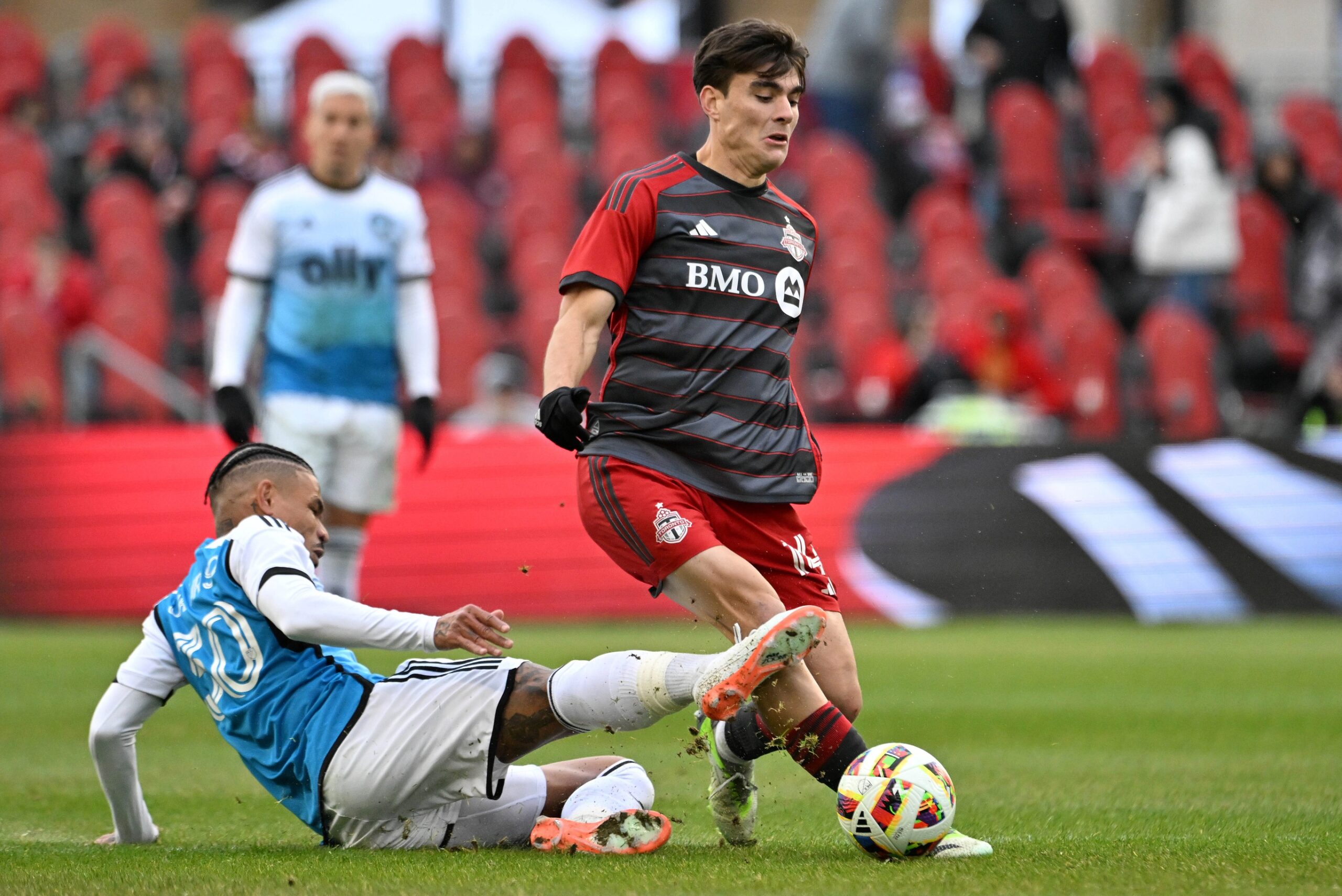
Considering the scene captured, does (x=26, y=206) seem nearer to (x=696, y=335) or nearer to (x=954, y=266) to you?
(x=954, y=266)

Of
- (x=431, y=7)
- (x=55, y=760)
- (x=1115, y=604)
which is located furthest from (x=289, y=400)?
(x=431, y=7)

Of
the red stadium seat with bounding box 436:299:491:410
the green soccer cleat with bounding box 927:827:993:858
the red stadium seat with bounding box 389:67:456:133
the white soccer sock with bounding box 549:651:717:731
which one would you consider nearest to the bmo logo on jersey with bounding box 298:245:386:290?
the white soccer sock with bounding box 549:651:717:731

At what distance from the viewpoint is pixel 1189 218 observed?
15297mm

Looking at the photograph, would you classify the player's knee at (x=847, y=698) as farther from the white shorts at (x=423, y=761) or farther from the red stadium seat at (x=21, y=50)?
the red stadium seat at (x=21, y=50)

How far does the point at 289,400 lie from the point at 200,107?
36.4 ft

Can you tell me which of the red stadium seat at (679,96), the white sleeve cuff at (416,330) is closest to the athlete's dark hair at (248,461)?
the white sleeve cuff at (416,330)

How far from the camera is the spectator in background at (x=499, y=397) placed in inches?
526

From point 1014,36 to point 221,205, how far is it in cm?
777

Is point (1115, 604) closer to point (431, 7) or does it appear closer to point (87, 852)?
point (87, 852)

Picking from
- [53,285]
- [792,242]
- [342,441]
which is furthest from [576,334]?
[53,285]

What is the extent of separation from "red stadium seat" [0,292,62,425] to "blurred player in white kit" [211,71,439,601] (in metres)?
6.94

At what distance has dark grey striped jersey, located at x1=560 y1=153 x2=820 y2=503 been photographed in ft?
14.9

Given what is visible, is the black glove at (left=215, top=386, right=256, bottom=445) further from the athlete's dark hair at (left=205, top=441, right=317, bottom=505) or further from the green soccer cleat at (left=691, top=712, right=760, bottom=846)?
the green soccer cleat at (left=691, top=712, right=760, bottom=846)

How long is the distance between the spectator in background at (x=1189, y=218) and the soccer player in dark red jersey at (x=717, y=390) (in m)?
11.3
